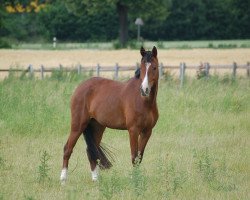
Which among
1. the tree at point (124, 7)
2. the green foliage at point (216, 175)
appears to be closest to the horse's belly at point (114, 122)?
the green foliage at point (216, 175)

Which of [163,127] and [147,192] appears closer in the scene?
[147,192]

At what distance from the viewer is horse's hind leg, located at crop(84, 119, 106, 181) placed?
10578 mm

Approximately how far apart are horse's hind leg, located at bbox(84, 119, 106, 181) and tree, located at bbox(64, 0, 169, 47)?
44538mm

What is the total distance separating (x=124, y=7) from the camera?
57531 mm

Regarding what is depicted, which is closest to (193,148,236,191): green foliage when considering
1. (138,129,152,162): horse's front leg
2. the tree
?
(138,129,152,162): horse's front leg

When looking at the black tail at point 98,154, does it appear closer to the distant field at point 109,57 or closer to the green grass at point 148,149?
the green grass at point 148,149

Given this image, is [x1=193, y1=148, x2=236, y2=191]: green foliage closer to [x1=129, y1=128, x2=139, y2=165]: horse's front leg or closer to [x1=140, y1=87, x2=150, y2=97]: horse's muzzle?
[x1=129, y1=128, x2=139, y2=165]: horse's front leg

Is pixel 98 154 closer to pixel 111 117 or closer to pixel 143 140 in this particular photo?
pixel 111 117

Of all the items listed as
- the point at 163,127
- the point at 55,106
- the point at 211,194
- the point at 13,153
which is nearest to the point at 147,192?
the point at 211,194

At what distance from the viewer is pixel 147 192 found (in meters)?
9.30

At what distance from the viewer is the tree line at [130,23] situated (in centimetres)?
6900

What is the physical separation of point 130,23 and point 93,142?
203ft

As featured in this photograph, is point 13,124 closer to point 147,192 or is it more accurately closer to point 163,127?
point 163,127

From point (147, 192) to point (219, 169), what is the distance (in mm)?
2136
